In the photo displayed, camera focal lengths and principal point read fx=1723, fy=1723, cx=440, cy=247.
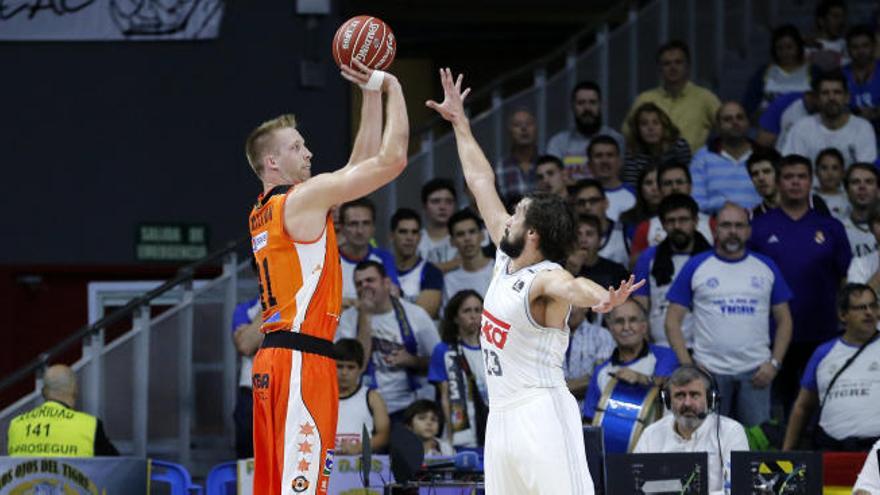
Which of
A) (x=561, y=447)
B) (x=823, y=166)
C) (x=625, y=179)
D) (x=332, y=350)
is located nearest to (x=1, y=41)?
(x=625, y=179)

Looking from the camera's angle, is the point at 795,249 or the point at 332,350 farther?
the point at 795,249

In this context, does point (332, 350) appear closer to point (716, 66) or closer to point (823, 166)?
point (823, 166)

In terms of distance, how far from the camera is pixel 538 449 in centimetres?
821

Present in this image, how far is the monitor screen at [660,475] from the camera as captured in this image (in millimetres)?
10258

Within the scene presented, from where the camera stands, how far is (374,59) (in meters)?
9.21

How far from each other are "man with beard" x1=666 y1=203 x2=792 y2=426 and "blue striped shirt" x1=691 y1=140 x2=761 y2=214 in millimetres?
1536

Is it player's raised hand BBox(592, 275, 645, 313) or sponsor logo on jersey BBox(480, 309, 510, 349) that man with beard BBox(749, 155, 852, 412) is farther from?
player's raised hand BBox(592, 275, 645, 313)

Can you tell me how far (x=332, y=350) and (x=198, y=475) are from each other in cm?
554

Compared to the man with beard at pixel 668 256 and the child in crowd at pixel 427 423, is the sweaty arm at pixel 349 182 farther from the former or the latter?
the man with beard at pixel 668 256

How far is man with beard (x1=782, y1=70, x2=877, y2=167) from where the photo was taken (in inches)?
600

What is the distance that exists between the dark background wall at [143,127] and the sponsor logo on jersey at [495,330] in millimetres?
9018

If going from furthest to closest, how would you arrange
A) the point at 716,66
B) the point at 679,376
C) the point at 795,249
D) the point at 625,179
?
the point at 716,66, the point at 625,179, the point at 795,249, the point at 679,376

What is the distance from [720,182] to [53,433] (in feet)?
20.0

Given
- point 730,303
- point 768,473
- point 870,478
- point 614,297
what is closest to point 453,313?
point 730,303
